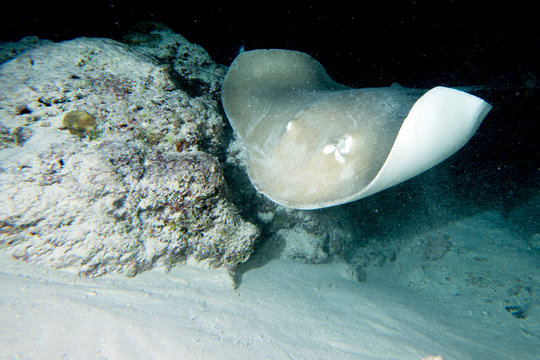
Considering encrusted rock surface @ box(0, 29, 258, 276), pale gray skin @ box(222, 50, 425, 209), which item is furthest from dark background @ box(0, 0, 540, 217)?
pale gray skin @ box(222, 50, 425, 209)

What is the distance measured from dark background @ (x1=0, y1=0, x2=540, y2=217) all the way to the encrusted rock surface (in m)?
2.45

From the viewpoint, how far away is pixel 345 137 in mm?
2439

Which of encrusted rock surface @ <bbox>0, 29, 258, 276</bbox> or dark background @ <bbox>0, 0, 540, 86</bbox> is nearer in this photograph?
encrusted rock surface @ <bbox>0, 29, 258, 276</bbox>

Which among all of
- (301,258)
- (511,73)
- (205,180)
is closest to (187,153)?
(205,180)

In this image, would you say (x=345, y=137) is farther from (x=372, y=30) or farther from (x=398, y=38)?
(x=398, y=38)

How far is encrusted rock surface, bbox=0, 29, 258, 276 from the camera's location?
192 cm

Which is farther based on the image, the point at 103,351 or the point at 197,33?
the point at 197,33

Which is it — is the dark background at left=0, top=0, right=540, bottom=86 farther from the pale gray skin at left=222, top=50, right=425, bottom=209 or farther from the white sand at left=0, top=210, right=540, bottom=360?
the white sand at left=0, top=210, right=540, bottom=360

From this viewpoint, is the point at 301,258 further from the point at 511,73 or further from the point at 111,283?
the point at 511,73

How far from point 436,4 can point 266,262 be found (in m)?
6.82

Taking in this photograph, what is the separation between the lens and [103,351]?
135 cm

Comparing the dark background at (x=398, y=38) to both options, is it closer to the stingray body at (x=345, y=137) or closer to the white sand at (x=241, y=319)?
the stingray body at (x=345, y=137)

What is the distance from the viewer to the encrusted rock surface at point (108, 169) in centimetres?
192

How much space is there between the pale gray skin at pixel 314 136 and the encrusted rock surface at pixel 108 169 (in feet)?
1.77
